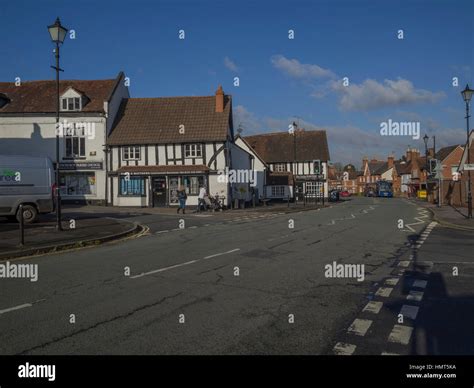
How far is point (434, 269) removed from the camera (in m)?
8.73

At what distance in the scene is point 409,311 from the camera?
18.6 ft

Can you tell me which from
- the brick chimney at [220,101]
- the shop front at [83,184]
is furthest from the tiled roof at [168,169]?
the brick chimney at [220,101]

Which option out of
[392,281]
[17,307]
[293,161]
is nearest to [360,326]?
[392,281]

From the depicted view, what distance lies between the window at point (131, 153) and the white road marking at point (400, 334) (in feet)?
97.1

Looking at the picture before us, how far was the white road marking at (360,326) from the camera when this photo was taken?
15.8 feet

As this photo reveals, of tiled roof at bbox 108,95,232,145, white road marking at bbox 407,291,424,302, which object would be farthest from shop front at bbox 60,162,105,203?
white road marking at bbox 407,291,424,302

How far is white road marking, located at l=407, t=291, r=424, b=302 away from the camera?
632 cm

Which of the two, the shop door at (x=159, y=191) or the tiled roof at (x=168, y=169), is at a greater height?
the tiled roof at (x=168, y=169)

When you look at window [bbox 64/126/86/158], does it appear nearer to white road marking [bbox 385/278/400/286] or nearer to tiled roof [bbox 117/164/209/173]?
tiled roof [bbox 117/164/209/173]

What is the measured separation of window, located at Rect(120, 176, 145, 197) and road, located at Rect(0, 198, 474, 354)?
2080 cm

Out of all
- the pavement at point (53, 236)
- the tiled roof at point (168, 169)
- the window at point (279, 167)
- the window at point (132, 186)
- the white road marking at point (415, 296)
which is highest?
the window at point (279, 167)

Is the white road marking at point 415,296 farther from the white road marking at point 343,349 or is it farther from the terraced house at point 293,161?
the terraced house at point 293,161

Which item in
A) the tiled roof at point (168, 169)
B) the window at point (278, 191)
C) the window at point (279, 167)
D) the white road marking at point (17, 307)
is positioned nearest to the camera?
the white road marking at point (17, 307)
